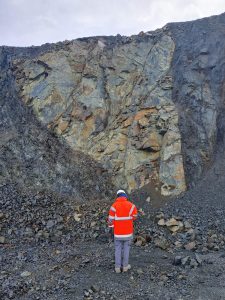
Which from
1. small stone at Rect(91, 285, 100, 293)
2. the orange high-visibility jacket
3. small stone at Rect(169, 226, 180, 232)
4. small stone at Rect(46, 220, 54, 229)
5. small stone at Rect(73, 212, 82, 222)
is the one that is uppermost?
the orange high-visibility jacket

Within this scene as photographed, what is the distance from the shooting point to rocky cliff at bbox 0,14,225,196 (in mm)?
12625

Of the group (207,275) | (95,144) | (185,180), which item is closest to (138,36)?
(95,144)

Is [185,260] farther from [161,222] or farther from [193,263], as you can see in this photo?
[161,222]

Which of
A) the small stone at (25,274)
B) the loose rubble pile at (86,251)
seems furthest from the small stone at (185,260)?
the small stone at (25,274)

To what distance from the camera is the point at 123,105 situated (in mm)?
14305

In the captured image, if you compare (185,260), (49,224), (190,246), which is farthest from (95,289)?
(49,224)

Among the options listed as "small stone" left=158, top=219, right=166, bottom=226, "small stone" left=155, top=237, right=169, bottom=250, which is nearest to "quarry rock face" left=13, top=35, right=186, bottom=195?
"small stone" left=158, top=219, right=166, bottom=226

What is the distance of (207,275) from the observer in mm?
7547

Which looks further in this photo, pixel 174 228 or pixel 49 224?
pixel 49 224

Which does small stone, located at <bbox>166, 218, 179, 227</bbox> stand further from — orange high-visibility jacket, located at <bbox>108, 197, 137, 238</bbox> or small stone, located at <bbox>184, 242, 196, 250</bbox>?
orange high-visibility jacket, located at <bbox>108, 197, 137, 238</bbox>

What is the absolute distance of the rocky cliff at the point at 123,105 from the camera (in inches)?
497

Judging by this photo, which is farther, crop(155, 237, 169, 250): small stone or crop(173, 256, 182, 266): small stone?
crop(155, 237, 169, 250): small stone

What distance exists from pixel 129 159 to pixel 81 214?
337cm

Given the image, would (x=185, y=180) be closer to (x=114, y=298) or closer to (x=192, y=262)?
(x=192, y=262)
